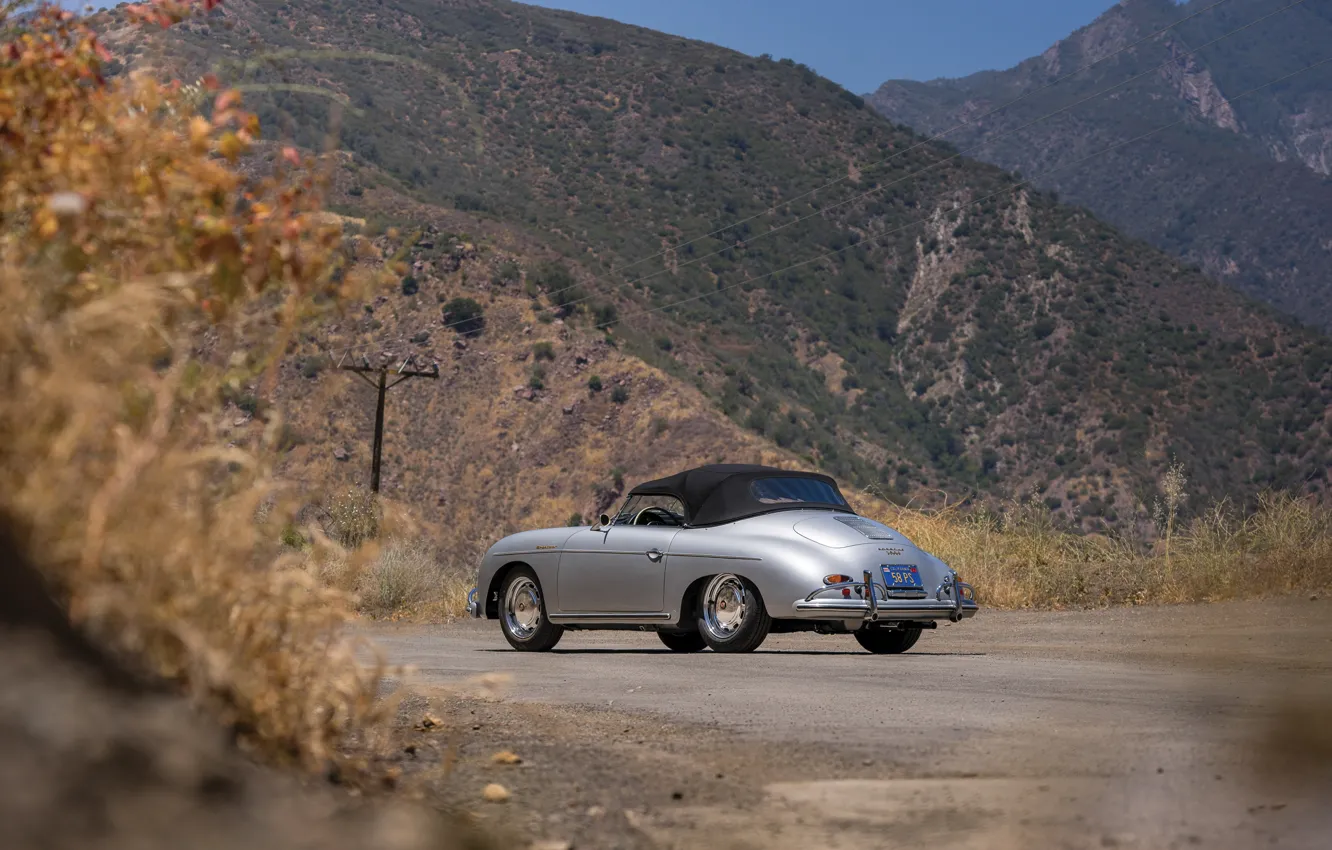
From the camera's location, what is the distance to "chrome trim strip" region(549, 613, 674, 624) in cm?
1461

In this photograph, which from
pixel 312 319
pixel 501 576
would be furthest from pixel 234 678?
pixel 501 576

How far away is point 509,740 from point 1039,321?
9413 centimetres

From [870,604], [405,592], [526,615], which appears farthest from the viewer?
[405,592]

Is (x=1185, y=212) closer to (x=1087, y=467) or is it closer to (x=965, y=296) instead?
(x=965, y=296)

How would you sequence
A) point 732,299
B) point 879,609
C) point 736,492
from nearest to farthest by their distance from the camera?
1. point 879,609
2. point 736,492
3. point 732,299

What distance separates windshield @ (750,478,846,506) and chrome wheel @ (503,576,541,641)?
2.37m

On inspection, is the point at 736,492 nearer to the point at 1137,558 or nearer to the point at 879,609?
the point at 879,609

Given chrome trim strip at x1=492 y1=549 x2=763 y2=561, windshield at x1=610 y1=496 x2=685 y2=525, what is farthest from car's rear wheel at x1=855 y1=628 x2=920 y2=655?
chrome trim strip at x1=492 y1=549 x2=763 y2=561

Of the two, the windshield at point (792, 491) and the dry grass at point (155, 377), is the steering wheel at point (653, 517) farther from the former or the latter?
the dry grass at point (155, 377)

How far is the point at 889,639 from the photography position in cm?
1566

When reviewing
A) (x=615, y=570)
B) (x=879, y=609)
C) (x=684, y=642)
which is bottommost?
(x=684, y=642)

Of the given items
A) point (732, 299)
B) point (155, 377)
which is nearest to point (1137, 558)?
point (155, 377)

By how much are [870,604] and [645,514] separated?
274cm

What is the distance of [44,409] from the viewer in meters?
4.27
